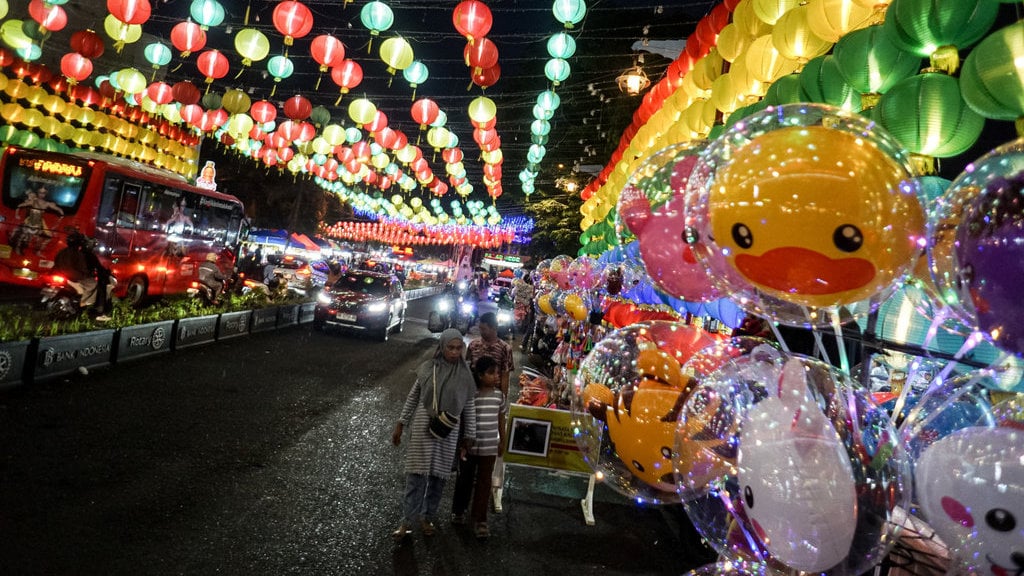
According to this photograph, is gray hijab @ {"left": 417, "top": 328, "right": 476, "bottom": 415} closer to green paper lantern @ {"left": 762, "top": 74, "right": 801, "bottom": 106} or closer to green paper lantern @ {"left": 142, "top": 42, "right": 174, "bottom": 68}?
green paper lantern @ {"left": 762, "top": 74, "right": 801, "bottom": 106}

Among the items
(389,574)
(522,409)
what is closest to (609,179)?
(522,409)

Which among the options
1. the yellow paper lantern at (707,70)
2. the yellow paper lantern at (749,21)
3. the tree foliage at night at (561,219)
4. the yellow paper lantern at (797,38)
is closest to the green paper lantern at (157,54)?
the yellow paper lantern at (707,70)

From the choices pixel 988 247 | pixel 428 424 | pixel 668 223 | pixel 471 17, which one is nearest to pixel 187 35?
pixel 471 17

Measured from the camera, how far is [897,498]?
6.92 ft

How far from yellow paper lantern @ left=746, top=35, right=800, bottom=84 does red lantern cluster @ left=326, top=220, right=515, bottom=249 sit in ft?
99.3

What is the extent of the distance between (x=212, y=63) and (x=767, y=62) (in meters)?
8.81

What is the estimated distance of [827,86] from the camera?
411 centimetres

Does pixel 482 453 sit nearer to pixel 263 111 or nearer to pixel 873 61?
pixel 873 61

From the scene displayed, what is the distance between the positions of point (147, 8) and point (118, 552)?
7860mm

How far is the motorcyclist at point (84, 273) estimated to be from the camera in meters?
9.58

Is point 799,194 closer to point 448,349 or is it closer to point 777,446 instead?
point 777,446

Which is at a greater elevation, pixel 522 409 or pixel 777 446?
pixel 777 446

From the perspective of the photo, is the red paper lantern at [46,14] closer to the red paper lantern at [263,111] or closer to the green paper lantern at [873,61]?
the red paper lantern at [263,111]

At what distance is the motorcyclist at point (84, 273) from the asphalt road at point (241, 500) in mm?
2545
